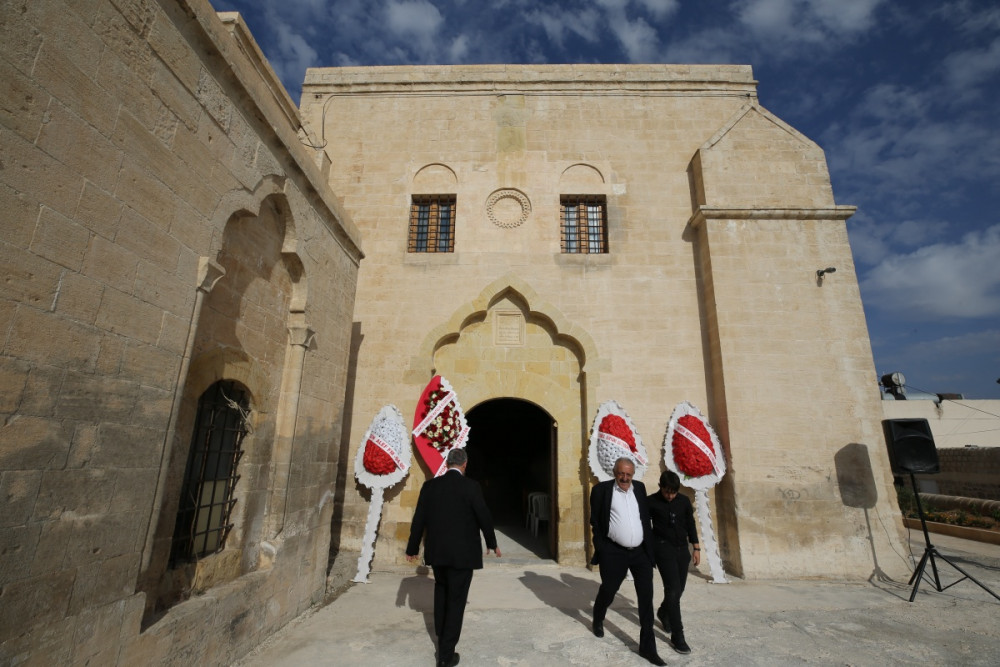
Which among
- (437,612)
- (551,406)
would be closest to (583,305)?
(551,406)

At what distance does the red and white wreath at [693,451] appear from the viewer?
6535mm

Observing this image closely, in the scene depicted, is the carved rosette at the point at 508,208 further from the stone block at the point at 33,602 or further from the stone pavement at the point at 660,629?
the stone block at the point at 33,602

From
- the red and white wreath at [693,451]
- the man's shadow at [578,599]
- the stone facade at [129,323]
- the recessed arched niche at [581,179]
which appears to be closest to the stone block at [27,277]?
the stone facade at [129,323]

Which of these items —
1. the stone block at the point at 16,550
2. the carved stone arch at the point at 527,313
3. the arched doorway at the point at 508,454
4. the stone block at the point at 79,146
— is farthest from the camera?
the arched doorway at the point at 508,454

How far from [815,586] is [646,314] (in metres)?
4.16

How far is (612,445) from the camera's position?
657 cm

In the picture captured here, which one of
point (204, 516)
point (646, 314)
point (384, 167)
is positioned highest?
point (384, 167)

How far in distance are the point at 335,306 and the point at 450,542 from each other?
2998mm

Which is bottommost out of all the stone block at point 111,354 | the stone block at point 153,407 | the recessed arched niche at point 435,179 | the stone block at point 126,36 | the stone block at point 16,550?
the stone block at point 16,550

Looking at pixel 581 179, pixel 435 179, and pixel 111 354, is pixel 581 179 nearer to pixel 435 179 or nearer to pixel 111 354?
pixel 435 179

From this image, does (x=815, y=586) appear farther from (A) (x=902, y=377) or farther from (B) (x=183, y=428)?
(B) (x=183, y=428)

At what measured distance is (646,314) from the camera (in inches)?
298

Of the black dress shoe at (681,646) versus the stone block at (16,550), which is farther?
the black dress shoe at (681,646)

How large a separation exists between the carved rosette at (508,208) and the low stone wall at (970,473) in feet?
39.3
